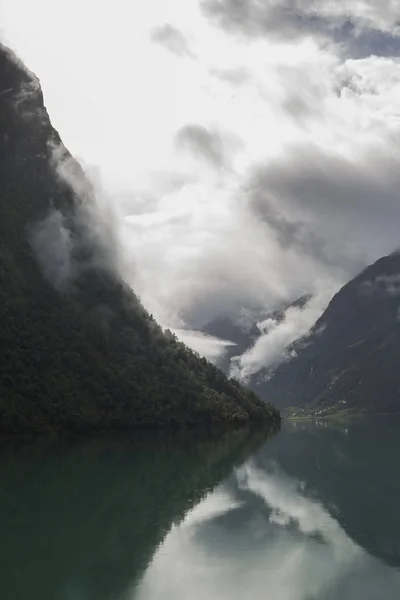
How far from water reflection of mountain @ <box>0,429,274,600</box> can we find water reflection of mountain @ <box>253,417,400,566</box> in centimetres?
1347

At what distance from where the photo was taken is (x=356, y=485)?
293 ft

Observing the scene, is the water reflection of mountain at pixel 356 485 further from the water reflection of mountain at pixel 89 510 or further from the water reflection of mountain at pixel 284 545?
the water reflection of mountain at pixel 89 510

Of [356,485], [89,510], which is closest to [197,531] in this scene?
[89,510]

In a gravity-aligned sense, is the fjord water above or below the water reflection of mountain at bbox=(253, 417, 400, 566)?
below

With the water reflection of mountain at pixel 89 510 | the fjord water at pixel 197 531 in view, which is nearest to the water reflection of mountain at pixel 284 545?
the fjord water at pixel 197 531

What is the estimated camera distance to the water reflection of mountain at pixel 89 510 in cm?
4281

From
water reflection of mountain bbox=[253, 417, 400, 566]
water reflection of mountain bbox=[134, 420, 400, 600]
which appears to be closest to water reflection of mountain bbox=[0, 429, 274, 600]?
water reflection of mountain bbox=[134, 420, 400, 600]

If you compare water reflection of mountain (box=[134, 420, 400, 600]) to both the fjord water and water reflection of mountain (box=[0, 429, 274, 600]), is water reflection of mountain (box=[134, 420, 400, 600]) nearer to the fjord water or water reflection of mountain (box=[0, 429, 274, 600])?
the fjord water

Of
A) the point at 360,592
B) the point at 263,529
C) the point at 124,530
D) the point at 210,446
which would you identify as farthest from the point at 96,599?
the point at 210,446

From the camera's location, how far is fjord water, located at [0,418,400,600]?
40906mm

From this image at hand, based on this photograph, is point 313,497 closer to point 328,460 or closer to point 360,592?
point 360,592

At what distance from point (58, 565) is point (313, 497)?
42940 mm

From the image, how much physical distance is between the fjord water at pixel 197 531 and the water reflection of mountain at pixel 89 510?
→ 15 centimetres

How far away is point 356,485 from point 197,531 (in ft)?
129
